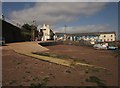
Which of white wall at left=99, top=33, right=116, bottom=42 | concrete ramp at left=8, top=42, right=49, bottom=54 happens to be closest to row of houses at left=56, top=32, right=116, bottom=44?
white wall at left=99, top=33, right=116, bottom=42

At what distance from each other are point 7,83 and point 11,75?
1.44 m

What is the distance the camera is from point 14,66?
12328 millimetres

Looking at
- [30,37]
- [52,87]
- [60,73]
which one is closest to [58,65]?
[60,73]

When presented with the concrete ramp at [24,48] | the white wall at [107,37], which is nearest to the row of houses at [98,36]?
the white wall at [107,37]

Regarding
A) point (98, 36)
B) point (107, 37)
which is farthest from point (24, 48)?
point (107, 37)

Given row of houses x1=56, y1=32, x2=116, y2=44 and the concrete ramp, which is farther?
row of houses x1=56, y1=32, x2=116, y2=44

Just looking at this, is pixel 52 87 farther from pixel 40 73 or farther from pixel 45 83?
pixel 40 73

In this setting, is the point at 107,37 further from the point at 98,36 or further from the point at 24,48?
the point at 24,48

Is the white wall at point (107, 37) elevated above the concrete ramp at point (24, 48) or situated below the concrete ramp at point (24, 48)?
above

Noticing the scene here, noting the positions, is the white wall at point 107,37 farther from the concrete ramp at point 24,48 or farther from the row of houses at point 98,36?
the concrete ramp at point 24,48

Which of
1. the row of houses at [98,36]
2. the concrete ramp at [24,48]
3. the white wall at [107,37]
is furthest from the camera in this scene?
the white wall at [107,37]

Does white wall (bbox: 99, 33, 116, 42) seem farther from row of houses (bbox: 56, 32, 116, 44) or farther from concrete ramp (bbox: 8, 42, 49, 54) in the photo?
concrete ramp (bbox: 8, 42, 49, 54)

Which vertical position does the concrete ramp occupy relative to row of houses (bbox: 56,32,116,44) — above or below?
below

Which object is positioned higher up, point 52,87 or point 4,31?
point 4,31
